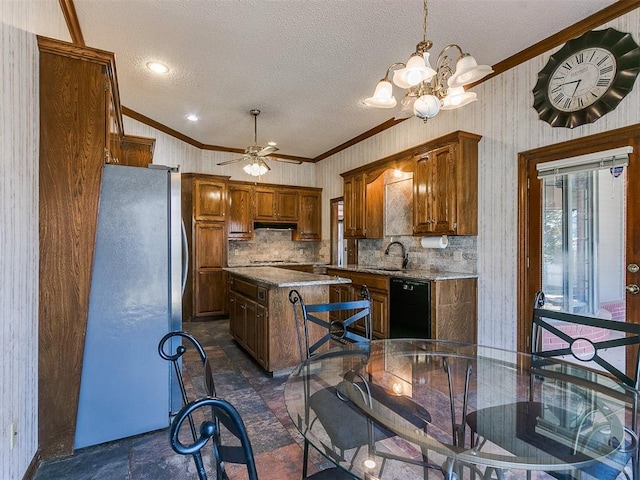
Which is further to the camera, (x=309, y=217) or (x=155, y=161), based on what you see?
(x=309, y=217)

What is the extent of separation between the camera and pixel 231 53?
3.08 metres

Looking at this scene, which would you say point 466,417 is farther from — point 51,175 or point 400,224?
point 400,224

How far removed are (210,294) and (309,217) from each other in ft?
8.02

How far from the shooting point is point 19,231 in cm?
165

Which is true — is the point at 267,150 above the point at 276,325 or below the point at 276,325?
above

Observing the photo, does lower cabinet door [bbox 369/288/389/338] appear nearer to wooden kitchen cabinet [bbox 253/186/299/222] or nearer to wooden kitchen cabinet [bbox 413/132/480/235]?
wooden kitchen cabinet [bbox 413/132/480/235]

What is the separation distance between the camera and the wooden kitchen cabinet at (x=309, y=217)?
6.65 m

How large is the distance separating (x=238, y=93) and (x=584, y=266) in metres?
3.85

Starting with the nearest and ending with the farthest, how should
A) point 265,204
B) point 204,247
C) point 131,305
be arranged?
point 131,305
point 204,247
point 265,204

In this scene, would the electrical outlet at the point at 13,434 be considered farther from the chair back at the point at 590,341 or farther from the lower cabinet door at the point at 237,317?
the chair back at the point at 590,341

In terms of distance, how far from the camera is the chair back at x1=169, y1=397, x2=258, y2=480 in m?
0.60

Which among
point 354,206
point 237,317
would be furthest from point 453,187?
point 237,317

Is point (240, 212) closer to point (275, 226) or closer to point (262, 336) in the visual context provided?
point (275, 226)

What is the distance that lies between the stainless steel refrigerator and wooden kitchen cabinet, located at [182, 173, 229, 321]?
319 cm
